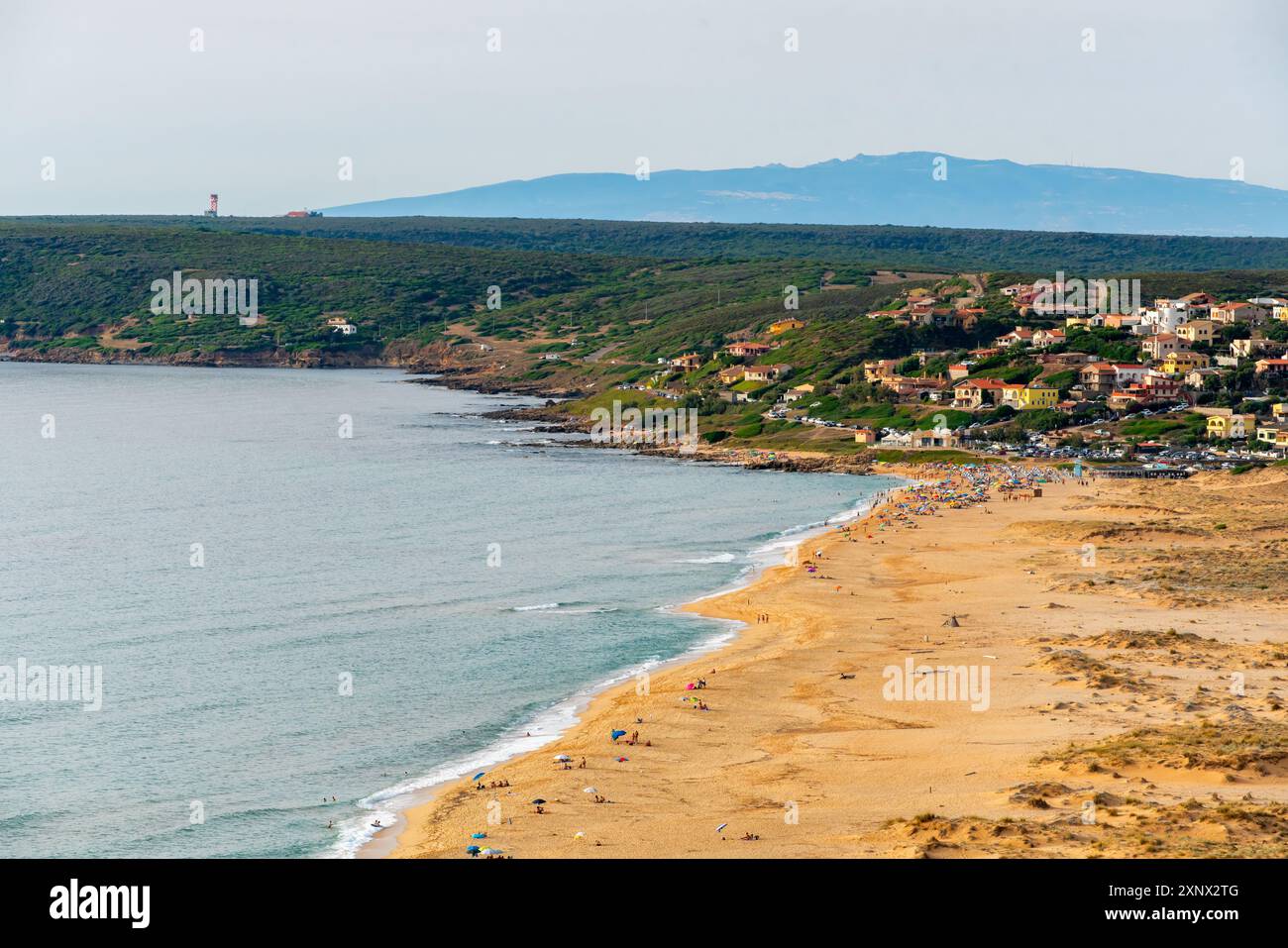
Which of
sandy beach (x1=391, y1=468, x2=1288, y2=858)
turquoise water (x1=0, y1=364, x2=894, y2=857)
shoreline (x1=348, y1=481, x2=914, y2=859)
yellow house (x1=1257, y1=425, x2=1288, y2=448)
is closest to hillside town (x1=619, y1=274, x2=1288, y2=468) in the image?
yellow house (x1=1257, y1=425, x2=1288, y2=448)

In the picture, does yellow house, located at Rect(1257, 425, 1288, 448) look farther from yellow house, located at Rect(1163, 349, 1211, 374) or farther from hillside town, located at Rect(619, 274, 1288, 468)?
yellow house, located at Rect(1163, 349, 1211, 374)

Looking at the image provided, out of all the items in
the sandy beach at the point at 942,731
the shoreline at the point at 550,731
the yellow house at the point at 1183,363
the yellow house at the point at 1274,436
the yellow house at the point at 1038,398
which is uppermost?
the yellow house at the point at 1183,363

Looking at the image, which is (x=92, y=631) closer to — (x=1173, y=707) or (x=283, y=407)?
(x=1173, y=707)

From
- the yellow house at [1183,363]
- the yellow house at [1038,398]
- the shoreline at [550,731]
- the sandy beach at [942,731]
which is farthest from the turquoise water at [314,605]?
the yellow house at [1183,363]

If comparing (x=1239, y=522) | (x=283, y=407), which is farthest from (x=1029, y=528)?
(x=283, y=407)

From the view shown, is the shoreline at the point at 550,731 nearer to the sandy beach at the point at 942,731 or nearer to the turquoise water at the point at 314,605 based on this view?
the turquoise water at the point at 314,605
